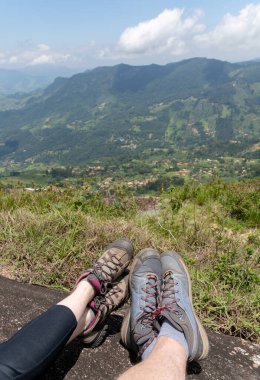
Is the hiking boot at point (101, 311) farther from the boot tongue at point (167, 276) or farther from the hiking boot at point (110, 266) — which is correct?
the boot tongue at point (167, 276)

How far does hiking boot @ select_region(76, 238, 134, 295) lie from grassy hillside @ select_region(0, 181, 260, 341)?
360mm

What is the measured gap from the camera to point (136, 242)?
4.03 metres

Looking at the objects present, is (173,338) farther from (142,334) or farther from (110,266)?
(110,266)

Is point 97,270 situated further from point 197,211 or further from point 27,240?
point 197,211

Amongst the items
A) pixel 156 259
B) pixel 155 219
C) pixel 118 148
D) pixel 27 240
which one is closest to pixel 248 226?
pixel 155 219

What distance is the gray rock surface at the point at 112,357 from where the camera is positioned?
2365mm

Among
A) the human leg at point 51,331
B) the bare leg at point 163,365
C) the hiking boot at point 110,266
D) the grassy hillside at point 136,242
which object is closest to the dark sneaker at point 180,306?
the bare leg at point 163,365

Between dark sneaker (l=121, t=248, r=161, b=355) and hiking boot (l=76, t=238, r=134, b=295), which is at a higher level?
hiking boot (l=76, t=238, r=134, b=295)

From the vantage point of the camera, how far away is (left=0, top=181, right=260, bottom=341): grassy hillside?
3074 mm

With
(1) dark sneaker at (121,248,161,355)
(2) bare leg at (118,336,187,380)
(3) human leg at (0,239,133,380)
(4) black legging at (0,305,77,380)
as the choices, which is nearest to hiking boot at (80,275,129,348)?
(3) human leg at (0,239,133,380)

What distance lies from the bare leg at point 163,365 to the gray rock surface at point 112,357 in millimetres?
350

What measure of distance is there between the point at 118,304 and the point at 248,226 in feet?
11.0

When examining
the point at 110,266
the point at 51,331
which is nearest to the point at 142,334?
the point at 51,331

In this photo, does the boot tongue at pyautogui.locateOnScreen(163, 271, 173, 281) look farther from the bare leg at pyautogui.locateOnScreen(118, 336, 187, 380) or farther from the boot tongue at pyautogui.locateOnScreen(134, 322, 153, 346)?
the bare leg at pyautogui.locateOnScreen(118, 336, 187, 380)
